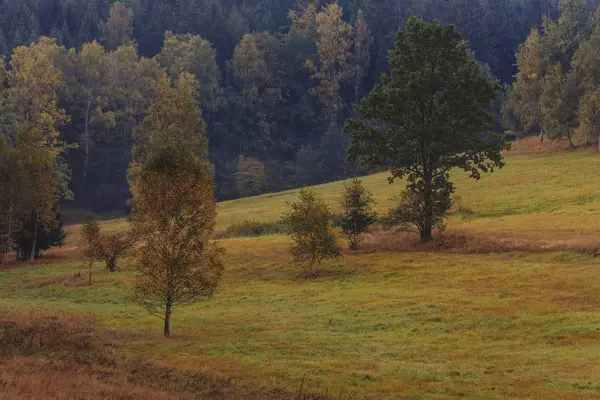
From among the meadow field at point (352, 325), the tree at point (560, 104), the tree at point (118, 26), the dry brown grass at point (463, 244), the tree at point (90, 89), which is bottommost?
the meadow field at point (352, 325)

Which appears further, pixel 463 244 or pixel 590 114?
pixel 590 114

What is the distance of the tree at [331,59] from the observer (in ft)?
562

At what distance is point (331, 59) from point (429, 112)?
117401mm

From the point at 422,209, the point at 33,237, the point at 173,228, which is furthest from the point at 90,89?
the point at 173,228

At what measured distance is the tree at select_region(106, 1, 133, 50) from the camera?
170 metres

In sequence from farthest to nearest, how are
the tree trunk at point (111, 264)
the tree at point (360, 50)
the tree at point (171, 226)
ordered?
the tree at point (360, 50)
the tree trunk at point (111, 264)
the tree at point (171, 226)

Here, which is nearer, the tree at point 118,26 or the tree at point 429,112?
the tree at point 429,112

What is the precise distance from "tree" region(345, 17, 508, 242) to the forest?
165 ft

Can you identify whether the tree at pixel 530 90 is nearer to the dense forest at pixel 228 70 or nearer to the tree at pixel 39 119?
the dense forest at pixel 228 70

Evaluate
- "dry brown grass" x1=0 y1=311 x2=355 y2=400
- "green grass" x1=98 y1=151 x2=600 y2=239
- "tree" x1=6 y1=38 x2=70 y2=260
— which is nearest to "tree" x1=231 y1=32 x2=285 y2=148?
"tree" x1=6 y1=38 x2=70 y2=260

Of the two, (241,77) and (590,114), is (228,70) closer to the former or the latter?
(241,77)

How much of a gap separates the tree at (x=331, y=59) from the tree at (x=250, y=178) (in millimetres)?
35909

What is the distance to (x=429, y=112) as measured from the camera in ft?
192

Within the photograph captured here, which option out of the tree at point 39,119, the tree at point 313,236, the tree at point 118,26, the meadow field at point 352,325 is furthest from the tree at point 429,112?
the tree at point 118,26
